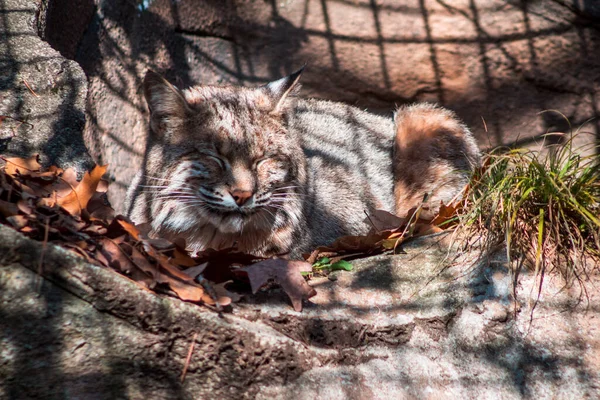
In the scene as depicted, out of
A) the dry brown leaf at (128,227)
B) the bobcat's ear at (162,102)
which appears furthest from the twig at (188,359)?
the bobcat's ear at (162,102)

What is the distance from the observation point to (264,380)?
2.30m

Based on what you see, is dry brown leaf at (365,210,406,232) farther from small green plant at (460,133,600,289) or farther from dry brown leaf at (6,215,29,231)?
dry brown leaf at (6,215,29,231)

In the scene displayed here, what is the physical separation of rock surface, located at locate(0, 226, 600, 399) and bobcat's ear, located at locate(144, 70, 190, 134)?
140 cm

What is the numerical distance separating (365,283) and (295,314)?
0.53 metres

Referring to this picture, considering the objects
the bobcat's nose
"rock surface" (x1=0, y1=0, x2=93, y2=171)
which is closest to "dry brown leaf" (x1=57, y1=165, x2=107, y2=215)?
the bobcat's nose

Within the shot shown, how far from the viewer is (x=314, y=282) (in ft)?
9.81

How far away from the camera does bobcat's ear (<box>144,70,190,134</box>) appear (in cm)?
362

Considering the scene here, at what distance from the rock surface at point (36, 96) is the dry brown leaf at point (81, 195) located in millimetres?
978

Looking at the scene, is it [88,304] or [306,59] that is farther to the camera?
[306,59]

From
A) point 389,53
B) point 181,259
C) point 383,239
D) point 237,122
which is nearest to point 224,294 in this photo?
point 181,259

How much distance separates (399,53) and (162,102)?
2421 millimetres

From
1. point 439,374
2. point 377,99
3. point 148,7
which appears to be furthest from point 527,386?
point 148,7

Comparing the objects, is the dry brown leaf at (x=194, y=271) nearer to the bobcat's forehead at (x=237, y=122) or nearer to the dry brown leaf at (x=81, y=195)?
the dry brown leaf at (x=81, y=195)

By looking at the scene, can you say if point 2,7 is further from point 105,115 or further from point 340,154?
point 340,154
